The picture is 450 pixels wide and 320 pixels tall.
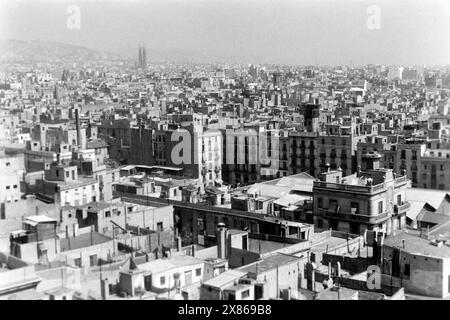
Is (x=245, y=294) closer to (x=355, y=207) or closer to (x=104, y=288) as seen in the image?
(x=104, y=288)

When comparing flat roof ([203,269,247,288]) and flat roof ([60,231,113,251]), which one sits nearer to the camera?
flat roof ([203,269,247,288])

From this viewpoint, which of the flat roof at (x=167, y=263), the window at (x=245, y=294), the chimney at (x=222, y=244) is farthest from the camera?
the chimney at (x=222, y=244)

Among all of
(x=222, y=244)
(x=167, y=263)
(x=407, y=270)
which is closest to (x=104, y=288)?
(x=167, y=263)

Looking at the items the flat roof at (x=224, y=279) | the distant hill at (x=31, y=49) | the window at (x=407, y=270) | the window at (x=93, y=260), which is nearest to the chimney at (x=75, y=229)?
the window at (x=93, y=260)

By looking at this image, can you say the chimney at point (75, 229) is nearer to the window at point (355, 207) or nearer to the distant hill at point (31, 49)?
the window at point (355, 207)

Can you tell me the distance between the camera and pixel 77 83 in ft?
251

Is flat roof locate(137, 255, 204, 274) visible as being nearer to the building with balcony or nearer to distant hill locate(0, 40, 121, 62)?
the building with balcony

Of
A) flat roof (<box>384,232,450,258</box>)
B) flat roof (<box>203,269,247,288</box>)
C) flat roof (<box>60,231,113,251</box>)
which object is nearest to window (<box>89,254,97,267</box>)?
flat roof (<box>60,231,113,251</box>)

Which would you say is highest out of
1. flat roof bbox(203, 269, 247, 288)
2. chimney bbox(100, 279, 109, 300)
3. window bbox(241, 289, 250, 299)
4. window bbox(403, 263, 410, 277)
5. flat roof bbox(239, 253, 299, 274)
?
flat roof bbox(203, 269, 247, 288)

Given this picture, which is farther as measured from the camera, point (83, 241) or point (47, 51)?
point (47, 51)

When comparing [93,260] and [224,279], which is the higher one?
[224,279]

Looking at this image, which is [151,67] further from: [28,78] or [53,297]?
[53,297]

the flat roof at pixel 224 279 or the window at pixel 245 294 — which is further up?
the flat roof at pixel 224 279

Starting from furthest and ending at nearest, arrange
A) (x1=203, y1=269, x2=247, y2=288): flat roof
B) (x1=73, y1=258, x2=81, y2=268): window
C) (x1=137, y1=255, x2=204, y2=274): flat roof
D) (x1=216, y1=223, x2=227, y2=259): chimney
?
(x1=216, y1=223, x2=227, y2=259): chimney, (x1=73, y1=258, x2=81, y2=268): window, (x1=137, y1=255, x2=204, y2=274): flat roof, (x1=203, y1=269, x2=247, y2=288): flat roof
